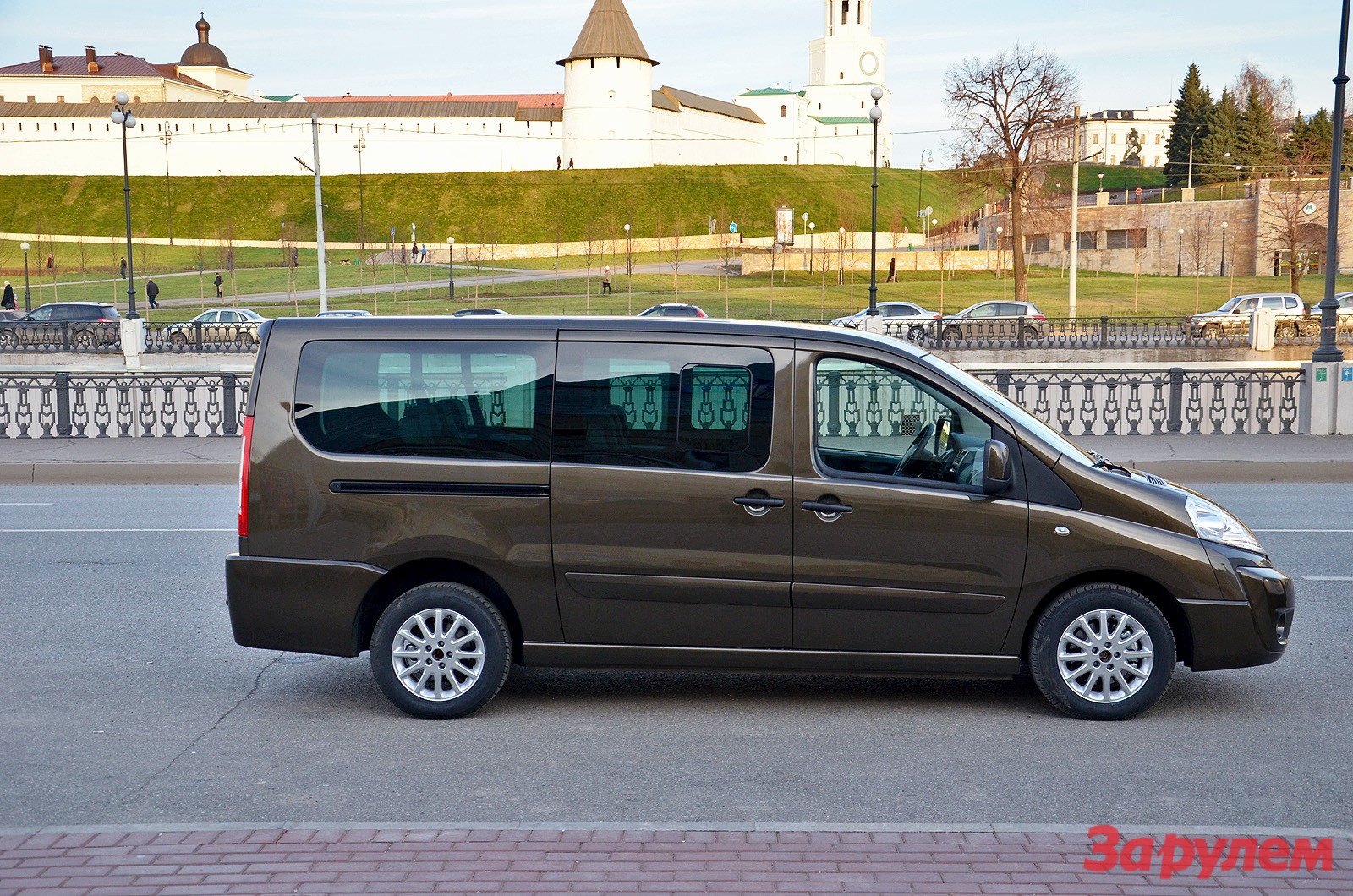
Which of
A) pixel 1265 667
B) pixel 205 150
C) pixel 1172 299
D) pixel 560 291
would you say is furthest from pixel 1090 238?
pixel 1265 667

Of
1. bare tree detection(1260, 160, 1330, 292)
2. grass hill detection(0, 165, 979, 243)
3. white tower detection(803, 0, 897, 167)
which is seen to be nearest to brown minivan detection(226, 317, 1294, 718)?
bare tree detection(1260, 160, 1330, 292)

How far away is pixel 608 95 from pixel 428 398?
10782 cm

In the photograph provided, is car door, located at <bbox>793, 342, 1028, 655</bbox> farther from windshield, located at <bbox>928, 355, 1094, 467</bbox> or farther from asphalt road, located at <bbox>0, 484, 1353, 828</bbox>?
asphalt road, located at <bbox>0, 484, 1353, 828</bbox>

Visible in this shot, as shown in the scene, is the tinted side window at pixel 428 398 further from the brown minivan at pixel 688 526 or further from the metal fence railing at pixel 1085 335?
the metal fence railing at pixel 1085 335

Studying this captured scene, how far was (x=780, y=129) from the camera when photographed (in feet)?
431

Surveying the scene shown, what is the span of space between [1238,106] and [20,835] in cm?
11185

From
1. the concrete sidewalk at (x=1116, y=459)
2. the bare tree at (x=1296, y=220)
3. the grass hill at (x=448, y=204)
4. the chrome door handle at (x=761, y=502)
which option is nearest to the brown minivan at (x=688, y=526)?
the chrome door handle at (x=761, y=502)

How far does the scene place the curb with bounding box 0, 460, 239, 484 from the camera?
49.7ft

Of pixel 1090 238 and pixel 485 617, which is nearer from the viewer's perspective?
pixel 485 617

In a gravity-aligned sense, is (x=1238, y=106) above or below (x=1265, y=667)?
above

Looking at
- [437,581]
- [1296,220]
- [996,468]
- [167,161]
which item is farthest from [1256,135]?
[437,581]

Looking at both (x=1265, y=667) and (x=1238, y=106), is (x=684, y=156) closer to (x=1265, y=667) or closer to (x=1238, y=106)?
(x=1238, y=106)

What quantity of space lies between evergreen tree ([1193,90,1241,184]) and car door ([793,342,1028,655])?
9682cm

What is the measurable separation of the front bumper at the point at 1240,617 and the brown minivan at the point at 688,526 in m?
0.01
